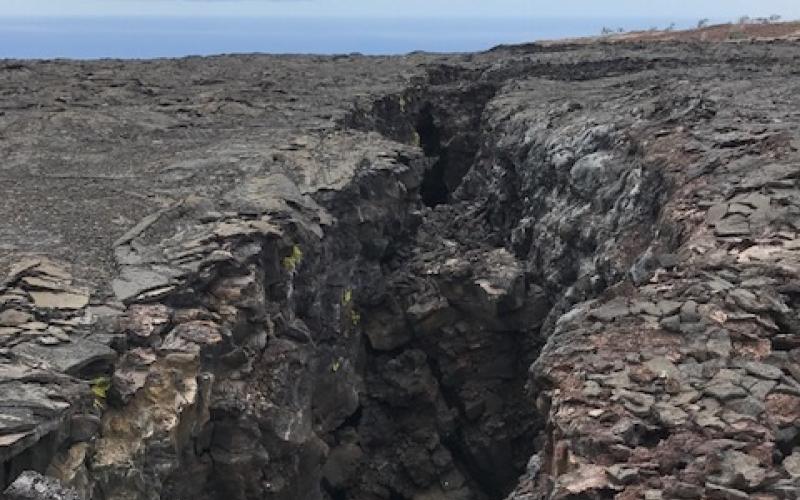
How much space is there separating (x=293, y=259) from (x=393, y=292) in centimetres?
564

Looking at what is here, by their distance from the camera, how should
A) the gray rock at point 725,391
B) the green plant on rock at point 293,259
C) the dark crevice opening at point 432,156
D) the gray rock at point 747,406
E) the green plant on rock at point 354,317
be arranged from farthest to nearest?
the dark crevice opening at point 432,156 → the green plant on rock at point 354,317 → the green plant on rock at point 293,259 → the gray rock at point 725,391 → the gray rock at point 747,406

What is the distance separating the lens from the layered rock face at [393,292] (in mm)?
8945

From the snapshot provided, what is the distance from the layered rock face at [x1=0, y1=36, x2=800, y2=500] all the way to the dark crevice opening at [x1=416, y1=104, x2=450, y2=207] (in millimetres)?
1943

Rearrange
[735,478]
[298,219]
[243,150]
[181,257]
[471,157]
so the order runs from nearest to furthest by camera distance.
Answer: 1. [735,478]
2. [181,257]
3. [298,219]
4. [243,150]
5. [471,157]

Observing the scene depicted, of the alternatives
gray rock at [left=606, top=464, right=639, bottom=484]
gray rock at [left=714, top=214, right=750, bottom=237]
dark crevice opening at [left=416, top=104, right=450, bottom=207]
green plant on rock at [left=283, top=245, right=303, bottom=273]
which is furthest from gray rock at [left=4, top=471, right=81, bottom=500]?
dark crevice opening at [left=416, top=104, right=450, bottom=207]

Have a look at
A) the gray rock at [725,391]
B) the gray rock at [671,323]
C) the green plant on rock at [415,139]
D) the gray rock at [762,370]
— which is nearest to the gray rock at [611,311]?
the gray rock at [671,323]

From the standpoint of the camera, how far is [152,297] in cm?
1202

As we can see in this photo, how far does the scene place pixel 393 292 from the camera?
20203 mm

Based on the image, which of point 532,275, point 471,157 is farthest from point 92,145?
point 471,157

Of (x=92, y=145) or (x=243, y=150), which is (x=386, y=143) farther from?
(x=92, y=145)

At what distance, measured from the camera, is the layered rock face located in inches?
352

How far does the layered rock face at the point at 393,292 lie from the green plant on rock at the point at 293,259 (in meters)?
0.08

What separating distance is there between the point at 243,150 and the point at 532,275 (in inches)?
290

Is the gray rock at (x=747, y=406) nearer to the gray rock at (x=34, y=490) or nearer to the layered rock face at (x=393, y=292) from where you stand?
the layered rock face at (x=393, y=292)
